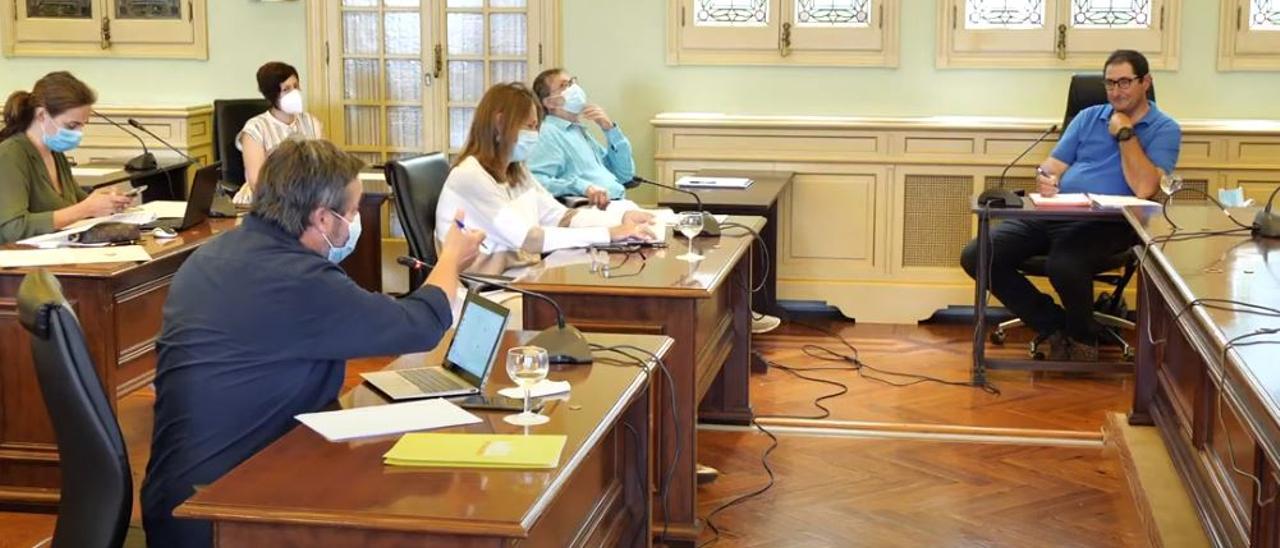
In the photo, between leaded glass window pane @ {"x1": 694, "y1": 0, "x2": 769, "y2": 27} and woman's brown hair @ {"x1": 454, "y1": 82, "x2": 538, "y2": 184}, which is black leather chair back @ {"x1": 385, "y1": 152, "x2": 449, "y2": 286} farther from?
leaded glass window pane @ {"x1": 694, "y1": 0, "x2": 769, "y2": 27}

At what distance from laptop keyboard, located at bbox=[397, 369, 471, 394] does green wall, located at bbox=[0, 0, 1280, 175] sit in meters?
4.68

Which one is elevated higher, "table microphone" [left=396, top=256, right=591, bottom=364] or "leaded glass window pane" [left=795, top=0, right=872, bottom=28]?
"leaded glass window pane" [left=795, top=0, right=872, bottom=28]

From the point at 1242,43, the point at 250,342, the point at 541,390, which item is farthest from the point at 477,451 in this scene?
the point at 1242,43

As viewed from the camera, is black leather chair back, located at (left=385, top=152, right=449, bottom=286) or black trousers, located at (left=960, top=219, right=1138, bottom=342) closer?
black leather chair back, located at (left=385, top=152, right=449, bottom=286)

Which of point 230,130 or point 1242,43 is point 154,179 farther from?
point 1242,43

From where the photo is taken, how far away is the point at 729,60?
7461 mm

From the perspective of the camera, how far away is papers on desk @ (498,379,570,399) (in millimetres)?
A: 2807

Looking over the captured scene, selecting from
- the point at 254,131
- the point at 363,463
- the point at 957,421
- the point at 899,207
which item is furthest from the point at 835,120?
the point at 363,463

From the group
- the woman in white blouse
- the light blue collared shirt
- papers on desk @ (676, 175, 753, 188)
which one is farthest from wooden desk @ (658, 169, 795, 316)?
the woman in white blouse

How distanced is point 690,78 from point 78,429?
5319 millimetres

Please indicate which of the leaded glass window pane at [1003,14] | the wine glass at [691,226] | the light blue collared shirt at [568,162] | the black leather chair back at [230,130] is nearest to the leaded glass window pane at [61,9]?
the black leather chair back at [230,130]

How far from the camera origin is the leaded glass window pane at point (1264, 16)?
7.07 meters

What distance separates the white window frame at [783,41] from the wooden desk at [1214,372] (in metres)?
2.26

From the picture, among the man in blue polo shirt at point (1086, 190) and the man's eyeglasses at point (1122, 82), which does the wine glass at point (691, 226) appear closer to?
the man in blue polo shirt at point (1086, 190)
